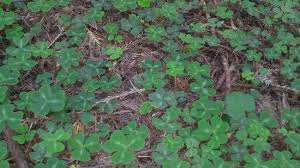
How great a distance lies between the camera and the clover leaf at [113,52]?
3.48 meters

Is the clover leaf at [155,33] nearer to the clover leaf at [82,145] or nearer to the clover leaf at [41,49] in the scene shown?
the clover leaf at [41,49]

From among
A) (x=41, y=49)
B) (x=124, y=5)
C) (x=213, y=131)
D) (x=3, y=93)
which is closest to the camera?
(x=213, y=131)

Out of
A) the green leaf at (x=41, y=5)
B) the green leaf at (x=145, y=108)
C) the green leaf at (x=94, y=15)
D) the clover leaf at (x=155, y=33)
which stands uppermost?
the green leaf at (x=41, y=5)

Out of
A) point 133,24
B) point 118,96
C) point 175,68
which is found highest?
point 133,24

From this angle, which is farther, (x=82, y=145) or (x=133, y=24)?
(x=133, y=24)

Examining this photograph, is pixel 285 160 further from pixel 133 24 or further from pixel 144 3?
pixel 144 3

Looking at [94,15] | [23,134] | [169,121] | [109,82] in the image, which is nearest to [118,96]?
[109,82]

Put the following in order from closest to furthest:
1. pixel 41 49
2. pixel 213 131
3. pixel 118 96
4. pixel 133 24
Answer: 1. pixel 213 131
2. pixel 118 96
3. pixel 41 49
4. pixel 133 24

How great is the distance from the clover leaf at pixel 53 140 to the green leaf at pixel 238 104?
3.88 feet

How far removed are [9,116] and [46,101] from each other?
271 millimetres

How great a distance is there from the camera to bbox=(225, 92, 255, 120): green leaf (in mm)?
3051

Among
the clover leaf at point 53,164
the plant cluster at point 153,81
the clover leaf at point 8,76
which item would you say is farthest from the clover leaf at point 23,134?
the clover leaf at point 8,76

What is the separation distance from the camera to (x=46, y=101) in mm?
2986

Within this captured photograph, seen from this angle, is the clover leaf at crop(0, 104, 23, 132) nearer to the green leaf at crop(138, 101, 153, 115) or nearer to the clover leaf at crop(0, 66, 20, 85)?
the clover leaf at crop(0, 66, 20, 85)
